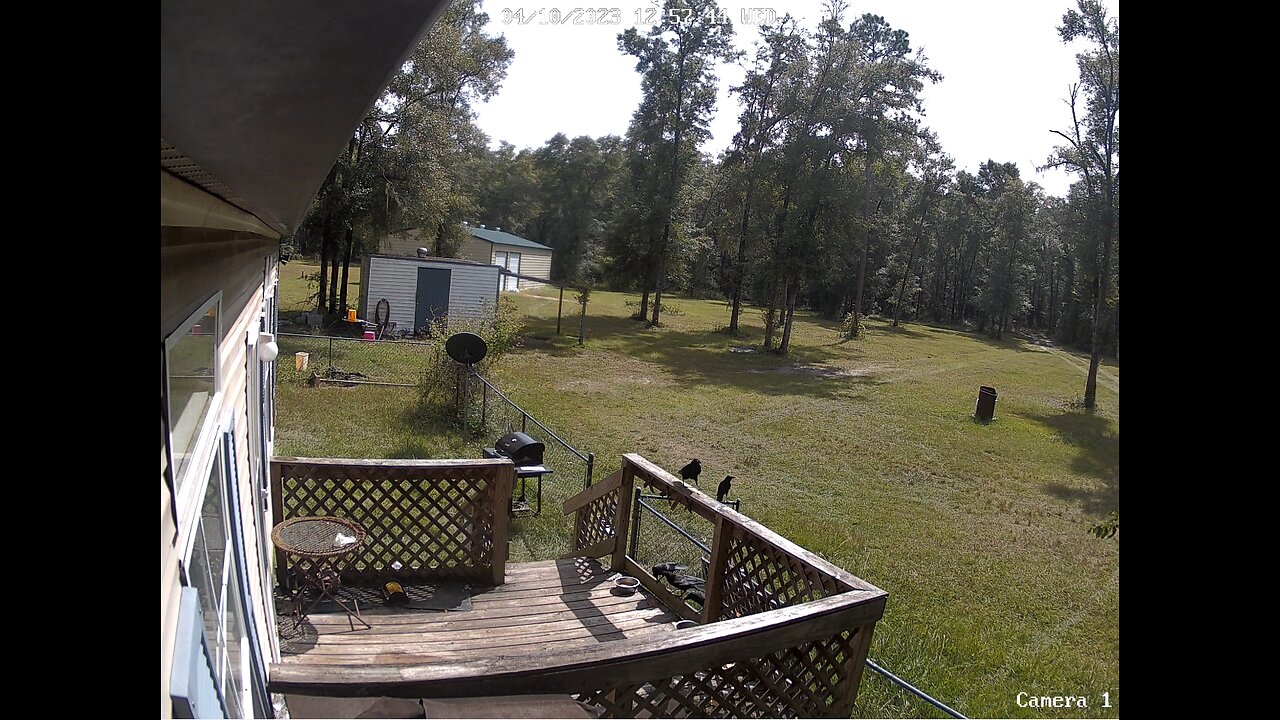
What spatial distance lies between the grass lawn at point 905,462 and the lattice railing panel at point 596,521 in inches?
88.8

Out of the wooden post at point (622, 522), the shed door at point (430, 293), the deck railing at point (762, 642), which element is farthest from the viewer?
the shed door at point (430, 293)

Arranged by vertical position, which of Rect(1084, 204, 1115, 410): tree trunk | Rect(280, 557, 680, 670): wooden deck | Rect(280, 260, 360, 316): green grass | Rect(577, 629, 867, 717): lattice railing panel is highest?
Rect(1084, 204, 1115, 410): tree trunk

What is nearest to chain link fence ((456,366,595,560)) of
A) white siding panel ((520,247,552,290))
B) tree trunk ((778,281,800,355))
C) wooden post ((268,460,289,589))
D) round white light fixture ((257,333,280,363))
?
wooden post ((268,460,289,589))

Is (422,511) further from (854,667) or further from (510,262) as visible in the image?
(510,262)

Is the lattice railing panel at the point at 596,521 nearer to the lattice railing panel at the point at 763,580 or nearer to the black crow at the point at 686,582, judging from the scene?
the black crow at the point at 686,582

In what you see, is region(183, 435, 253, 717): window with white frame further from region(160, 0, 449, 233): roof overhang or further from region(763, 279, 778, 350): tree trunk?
region(763, 279, 778, 350): tree trunk

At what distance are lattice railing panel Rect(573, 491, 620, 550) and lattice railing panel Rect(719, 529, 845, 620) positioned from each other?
1.34 m

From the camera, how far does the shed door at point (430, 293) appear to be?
68.1ft

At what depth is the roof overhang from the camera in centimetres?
65

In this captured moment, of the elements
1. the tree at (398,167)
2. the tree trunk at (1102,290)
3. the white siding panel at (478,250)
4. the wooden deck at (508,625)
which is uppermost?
the tree at (398,167)

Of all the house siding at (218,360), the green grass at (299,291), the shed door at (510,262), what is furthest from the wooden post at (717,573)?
the shed door at (510,262)

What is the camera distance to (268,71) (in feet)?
2.69
